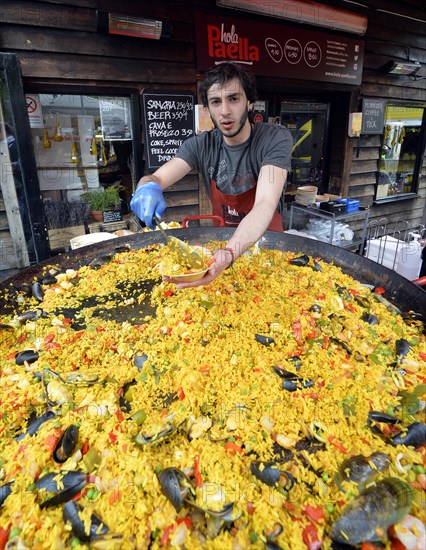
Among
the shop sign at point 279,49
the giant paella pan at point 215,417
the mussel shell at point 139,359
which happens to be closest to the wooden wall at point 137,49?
the shop sign at point 279,49

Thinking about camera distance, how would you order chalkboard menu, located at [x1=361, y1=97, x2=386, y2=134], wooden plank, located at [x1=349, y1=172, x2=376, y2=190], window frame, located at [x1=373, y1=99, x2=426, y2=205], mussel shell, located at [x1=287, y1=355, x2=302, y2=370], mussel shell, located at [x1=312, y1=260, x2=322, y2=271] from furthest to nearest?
window frame, located at [x1=373, y1=99, x2=426, y2=205] < wooden plank, located at [x1=349, y1=172, x2=376, y2=190] < chalkboard menu, located at [x1=361, y1=97, x2=386, y2=134] < mussel shell, located at [x1=312, y1=260, x2=322, y2=271] < mussel shell, located at [x1=287, y1=355, x2=302, y2=370]

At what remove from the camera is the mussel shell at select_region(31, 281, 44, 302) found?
93.2 inches

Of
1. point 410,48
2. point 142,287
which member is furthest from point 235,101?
point 410,48

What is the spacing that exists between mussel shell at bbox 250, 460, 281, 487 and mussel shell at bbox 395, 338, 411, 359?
37.8 inches

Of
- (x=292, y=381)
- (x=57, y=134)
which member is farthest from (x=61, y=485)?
(x=57, y=134)

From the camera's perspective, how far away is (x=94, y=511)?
44.0 inches

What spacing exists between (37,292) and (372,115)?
722cm

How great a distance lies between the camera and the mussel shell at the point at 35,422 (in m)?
1.38

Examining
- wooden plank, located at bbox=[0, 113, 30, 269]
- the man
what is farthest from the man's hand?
wooden plank, located at bbox=[0, 113, 30, 269]

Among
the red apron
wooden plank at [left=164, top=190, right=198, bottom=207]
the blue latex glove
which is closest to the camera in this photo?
the blue latex glove

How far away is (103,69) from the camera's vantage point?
4152mm

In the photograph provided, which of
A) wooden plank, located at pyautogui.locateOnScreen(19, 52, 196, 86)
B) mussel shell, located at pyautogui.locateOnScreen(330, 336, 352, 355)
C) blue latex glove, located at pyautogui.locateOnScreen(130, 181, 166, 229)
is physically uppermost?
wooden plank, located at pyautogui.locateOnScreen(19, 52, 196, 86)

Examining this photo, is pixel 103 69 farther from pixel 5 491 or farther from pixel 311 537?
pixel 311 537

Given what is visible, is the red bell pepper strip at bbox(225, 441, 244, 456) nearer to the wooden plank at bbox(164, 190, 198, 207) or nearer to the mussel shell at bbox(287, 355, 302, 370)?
the mussel shell at bbox(287, 355, 302, 370)
